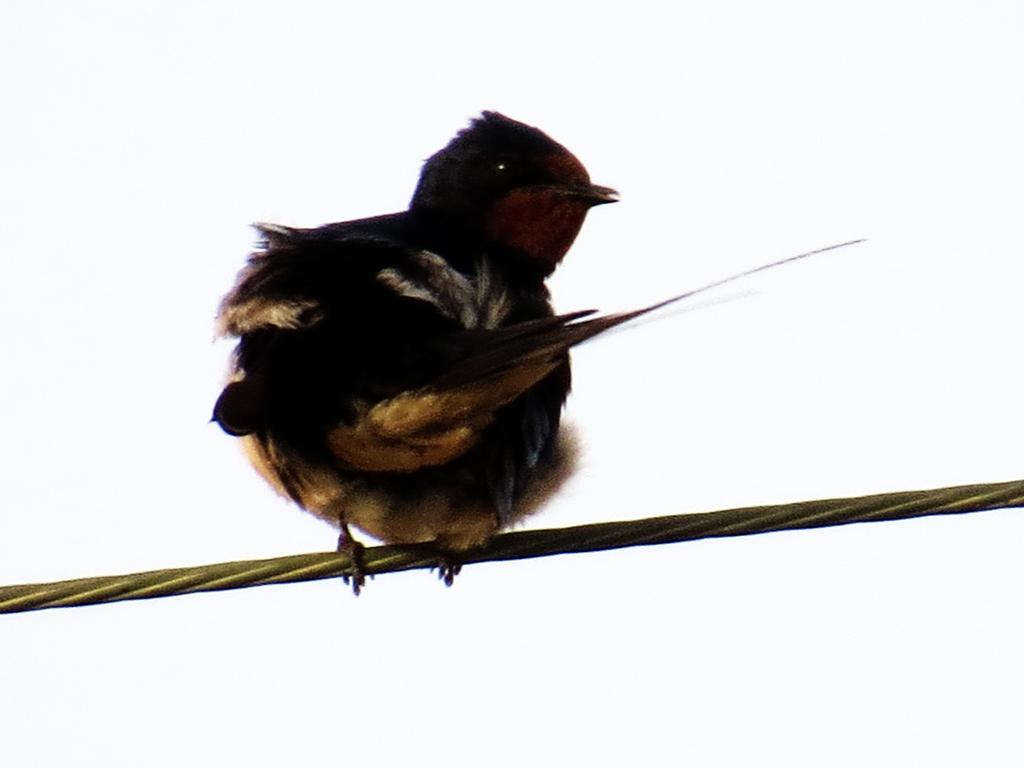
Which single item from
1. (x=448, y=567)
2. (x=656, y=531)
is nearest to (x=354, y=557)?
(x=448, y=567)

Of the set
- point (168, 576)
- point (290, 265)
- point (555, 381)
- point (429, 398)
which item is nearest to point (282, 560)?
point (168, 576)

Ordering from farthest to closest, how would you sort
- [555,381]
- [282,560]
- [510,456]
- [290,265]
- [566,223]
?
[566,223] < [555,381] < [510,456] < [290,265] < [282,560]

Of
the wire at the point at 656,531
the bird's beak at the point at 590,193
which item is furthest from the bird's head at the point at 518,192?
the wire at the point at 656,531

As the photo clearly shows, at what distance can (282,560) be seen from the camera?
2947 mm

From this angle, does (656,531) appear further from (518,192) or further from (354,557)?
(518,192)

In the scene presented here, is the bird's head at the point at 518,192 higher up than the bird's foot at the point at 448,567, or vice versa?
the bird's head at the point at 518,192

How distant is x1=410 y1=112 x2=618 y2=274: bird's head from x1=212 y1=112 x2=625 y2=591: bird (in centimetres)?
2

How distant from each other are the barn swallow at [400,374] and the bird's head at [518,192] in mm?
28

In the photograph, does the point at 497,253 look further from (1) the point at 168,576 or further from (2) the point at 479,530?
(1) the point at 168,576

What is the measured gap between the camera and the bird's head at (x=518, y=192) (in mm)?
4375

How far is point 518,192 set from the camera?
14.5 feet

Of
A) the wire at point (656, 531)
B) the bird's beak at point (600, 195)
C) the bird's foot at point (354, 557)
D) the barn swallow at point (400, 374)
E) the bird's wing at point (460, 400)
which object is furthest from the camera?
the bird's beak at point (600, 195)

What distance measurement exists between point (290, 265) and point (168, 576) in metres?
0.82

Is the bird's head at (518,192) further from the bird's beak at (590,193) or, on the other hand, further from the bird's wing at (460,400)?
the bird's wing at (460,400)
